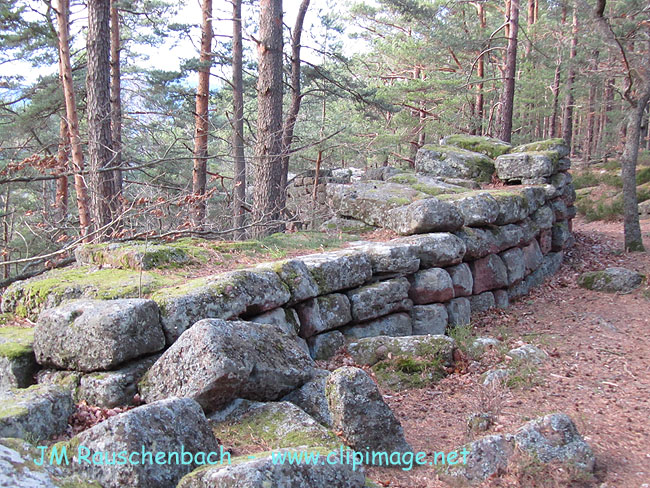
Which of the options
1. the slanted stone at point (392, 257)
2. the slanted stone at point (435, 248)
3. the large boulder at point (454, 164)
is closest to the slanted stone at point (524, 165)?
the large boulder at point (454, 164)

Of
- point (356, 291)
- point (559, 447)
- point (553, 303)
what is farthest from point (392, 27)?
point (559, 447)

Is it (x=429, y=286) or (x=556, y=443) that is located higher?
(x=429, y=286)

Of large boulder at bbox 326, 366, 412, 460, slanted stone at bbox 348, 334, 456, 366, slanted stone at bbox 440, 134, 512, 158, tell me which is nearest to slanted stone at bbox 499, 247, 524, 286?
slanted stone at bbox 348, 334, 456, 366

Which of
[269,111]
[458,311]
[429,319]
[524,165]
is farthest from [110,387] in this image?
[524,165]

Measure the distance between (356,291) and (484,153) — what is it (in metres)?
8.43

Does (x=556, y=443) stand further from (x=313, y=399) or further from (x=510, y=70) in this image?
(x=510, y=70)

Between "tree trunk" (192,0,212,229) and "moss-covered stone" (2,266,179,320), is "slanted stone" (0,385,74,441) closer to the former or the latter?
"moss-covered stone" (2,266,179,320)

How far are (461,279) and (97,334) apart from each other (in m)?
5.91

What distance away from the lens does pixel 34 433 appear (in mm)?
3186

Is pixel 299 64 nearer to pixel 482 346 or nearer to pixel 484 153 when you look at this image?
pixel 484 153

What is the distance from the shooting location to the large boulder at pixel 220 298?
14.9ft

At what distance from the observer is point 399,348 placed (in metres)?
6.08

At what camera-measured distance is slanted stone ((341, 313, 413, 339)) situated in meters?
6.62

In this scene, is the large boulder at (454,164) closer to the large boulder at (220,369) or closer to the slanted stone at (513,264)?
the slanted stone at (513,264)
